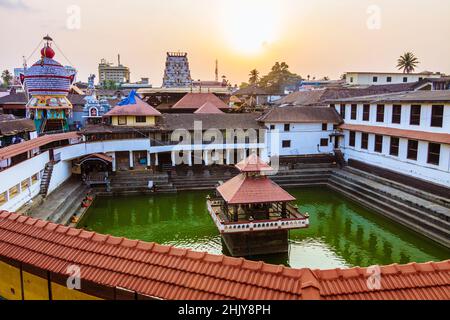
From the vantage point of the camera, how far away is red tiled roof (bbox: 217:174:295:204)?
585 inches

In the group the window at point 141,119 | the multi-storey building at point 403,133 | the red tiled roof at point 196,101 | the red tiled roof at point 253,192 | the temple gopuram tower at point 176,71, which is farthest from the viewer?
the temple gopuram tower at point 176,71

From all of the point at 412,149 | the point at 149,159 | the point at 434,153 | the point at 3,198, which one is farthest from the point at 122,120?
the point at 434,153

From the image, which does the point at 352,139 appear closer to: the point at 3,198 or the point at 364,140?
the point at 364,140

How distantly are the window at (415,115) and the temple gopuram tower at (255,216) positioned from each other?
1193 centimetres

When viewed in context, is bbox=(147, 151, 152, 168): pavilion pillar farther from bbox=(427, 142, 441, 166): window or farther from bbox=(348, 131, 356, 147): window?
bbox=(427, 142, 441, 166): window

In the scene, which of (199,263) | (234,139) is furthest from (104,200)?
(199,263)

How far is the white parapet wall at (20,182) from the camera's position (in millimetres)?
15742

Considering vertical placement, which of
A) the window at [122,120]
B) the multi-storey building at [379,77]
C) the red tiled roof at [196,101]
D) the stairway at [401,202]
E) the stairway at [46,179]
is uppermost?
the multi-storey building at [379,77]

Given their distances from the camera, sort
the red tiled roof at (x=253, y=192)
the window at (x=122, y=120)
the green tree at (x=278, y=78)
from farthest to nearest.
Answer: the green tree at (x=278, y=78) → the window at (x=122, y=120) → the red tiled roof at (x=253, y=192)

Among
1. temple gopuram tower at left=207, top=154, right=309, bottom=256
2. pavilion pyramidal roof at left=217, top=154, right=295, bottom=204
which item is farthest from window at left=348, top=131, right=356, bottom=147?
pavilion pyramidal roof at left=217, top=154, right=295, bottom=204

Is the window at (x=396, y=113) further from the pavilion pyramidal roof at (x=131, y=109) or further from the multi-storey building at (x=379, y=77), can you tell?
the multi-storey building at (x=379, y=77)

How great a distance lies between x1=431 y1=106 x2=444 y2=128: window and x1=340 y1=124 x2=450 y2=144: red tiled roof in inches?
23.5

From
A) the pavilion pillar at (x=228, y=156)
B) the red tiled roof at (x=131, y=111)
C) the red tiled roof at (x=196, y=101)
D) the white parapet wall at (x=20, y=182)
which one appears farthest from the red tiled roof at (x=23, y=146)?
the red tiled roof at (x=196, y=101)
